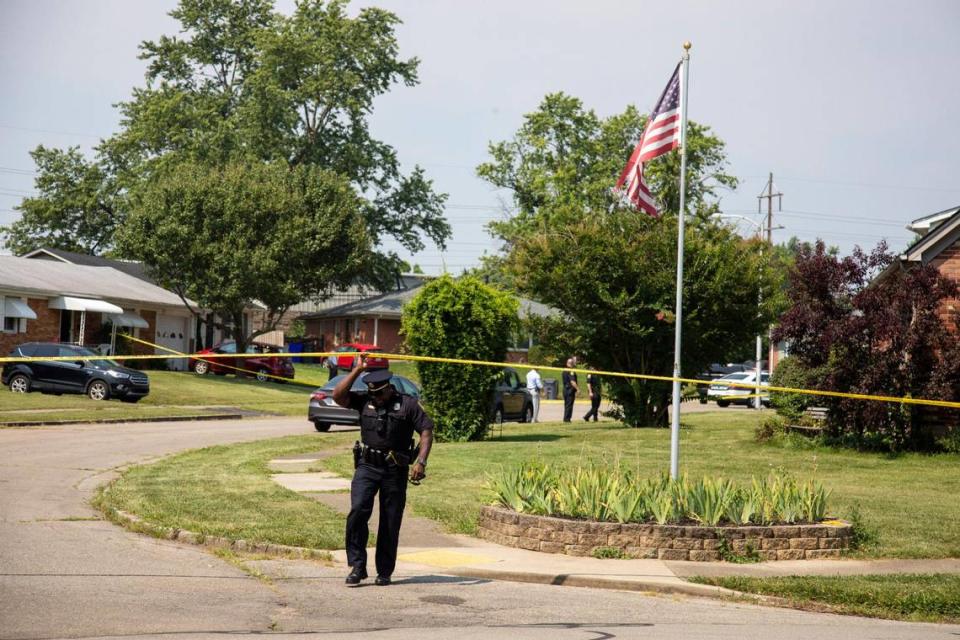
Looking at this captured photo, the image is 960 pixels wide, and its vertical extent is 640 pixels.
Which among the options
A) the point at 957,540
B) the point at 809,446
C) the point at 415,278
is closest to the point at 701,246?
the point at 809,446

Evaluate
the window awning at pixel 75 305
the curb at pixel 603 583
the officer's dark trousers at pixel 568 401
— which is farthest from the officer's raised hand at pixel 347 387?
the window awning at pixel 75 305

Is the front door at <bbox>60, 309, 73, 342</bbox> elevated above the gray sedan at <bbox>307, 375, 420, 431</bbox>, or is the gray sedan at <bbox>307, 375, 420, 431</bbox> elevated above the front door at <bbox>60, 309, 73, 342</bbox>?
the front door at <bbox>60, 309, 73, 342</bbox>

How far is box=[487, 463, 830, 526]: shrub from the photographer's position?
37.9 ft

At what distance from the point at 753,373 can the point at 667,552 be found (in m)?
44.7

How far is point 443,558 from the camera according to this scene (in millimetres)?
10992

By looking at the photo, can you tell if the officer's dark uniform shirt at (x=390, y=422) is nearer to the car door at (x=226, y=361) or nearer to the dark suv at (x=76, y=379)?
the dark suv at (x=76, y=379)

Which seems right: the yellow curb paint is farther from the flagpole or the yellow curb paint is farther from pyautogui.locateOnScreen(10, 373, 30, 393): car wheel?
pyautogui.locateOnScreen(10, 373, 30, 393): car wheel

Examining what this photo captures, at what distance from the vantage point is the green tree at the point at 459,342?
2297cm

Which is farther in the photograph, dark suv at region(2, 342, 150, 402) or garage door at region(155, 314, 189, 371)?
garage door at region(155, 314, 189, 371)

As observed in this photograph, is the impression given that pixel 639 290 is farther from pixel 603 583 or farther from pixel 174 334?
pixel 174 334

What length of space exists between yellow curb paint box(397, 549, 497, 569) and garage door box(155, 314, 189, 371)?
4574 cm

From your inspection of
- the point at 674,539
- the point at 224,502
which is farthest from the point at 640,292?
the point at 674,539

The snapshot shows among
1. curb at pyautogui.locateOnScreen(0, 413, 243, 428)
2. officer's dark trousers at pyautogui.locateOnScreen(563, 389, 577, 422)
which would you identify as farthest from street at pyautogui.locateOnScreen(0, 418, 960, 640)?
officer's dark trousers at pyautogui.locateOnScreen(563, 389, 577, 422)

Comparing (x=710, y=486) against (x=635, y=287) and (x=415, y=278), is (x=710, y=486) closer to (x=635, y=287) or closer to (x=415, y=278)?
(x=635, y=287)
